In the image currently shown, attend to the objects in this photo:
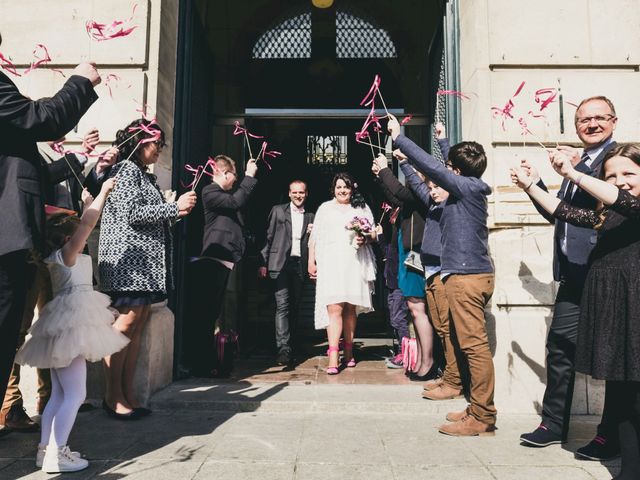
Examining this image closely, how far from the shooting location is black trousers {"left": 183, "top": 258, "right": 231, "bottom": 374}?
4.90m

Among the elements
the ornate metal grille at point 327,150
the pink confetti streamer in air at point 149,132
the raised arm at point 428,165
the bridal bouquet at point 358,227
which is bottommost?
the bridal bouquet at point 358,227

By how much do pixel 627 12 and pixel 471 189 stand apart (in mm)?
2493

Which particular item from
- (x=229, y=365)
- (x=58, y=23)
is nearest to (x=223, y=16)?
(x=58, y=23)

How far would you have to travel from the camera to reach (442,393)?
161 inches

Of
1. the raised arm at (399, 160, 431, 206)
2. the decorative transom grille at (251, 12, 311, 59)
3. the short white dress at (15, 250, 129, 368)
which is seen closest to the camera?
the short white dress at (15, 250, 129, 368)

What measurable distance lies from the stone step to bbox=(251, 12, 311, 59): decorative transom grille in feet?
18.3

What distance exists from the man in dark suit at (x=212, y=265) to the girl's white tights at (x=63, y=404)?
1.95m

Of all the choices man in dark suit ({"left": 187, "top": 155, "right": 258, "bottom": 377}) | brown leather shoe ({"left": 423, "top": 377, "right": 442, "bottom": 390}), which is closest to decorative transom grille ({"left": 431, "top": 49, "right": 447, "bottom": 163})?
man in dark suit ({"left": 187, "top": 155, "right": 258, "bottom": 377})

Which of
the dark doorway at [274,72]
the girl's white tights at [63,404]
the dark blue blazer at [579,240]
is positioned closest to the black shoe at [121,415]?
the girl's white tights at [63,404]

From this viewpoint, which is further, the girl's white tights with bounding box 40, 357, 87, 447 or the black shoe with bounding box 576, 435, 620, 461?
the black shoe with bounding box 576, 435, 620, 461

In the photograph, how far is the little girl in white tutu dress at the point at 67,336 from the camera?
9.26 feet

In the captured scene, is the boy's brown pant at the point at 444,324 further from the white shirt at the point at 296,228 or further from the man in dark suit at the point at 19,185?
the man in dark suit at the point at 19,185

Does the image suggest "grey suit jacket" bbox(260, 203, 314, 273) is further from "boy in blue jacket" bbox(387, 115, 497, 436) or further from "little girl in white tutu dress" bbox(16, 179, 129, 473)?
"little girl in white tutu dress" bbox(16, 179, 129, 473)

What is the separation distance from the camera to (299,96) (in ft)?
32.3
